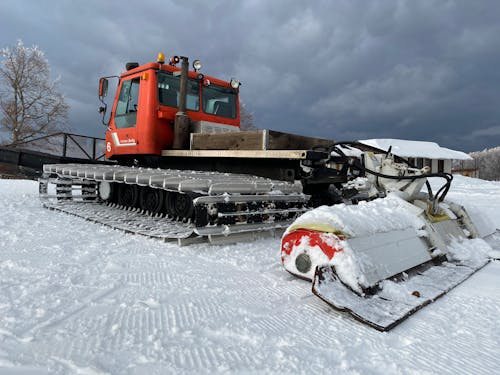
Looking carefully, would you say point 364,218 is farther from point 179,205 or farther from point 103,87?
point 103,87

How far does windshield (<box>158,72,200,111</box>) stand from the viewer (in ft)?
19.9

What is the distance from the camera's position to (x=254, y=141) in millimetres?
4711

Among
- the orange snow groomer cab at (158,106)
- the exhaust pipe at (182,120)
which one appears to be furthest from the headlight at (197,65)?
the exhaust pipe at (182,120)

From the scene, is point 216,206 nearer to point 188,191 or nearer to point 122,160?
point 188,191

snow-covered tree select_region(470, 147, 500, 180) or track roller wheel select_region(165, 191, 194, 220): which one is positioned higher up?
snow-covered tree select_region(470, 147, 500, 180)

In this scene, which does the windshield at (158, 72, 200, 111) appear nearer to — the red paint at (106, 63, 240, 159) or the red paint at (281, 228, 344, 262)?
the red paint at (106, 63, 240, 159)

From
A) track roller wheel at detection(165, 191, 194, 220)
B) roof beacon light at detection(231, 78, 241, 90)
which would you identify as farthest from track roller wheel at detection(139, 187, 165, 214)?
roof beacon light at detection(231, 78, 241, 90)

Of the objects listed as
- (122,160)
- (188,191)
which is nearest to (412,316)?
(188,191)

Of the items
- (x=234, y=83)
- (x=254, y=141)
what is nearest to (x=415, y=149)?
(x=234, y=83)

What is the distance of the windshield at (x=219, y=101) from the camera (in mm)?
6742

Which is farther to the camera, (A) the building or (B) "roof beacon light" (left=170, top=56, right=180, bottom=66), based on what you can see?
(A) the building

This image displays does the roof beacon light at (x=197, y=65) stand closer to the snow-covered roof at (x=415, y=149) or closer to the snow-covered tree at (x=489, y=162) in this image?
the snow-covered roof at (x=415, y=149)

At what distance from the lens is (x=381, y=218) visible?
3.05m

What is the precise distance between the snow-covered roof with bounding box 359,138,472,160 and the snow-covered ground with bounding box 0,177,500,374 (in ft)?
91.0
